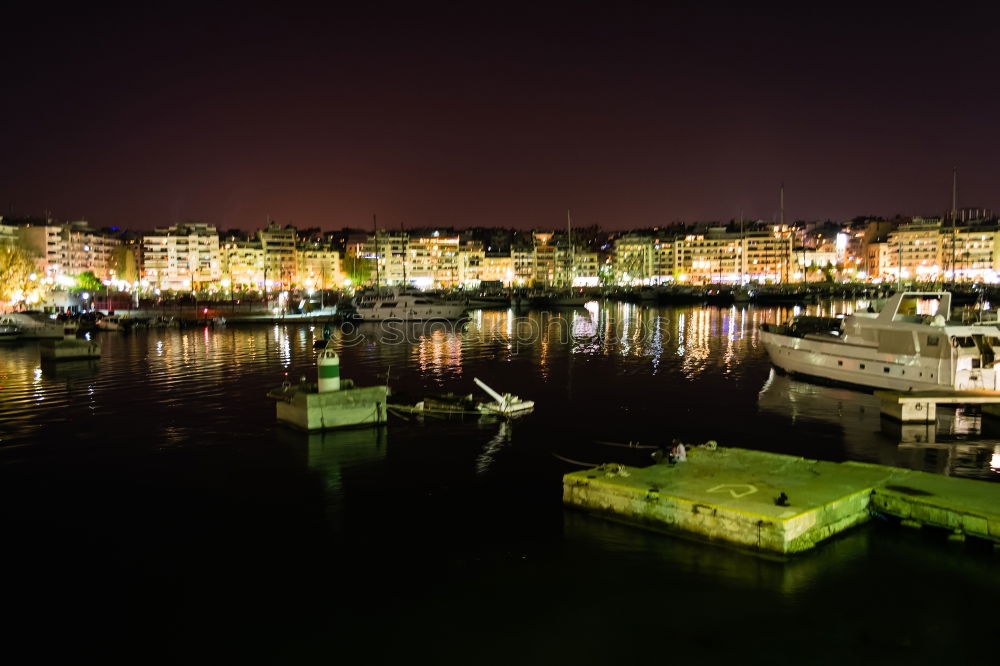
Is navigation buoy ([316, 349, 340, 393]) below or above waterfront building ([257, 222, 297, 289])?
below

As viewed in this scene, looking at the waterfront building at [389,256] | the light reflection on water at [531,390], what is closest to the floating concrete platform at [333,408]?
the light reflection on water at [531,390]

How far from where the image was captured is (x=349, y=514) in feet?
49.1

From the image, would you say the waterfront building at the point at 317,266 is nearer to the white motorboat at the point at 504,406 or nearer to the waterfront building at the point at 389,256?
the waterfront building at the point at 389,256

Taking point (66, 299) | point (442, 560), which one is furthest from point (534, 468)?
point (66, 299)

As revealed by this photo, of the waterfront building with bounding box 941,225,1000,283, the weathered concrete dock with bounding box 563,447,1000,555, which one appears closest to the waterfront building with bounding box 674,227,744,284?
the waterfront building with bounding box 941,225,1000,283

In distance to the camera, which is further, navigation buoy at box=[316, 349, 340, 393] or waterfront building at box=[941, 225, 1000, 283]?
waterfront building at box=[941, 225, 1000, 283]

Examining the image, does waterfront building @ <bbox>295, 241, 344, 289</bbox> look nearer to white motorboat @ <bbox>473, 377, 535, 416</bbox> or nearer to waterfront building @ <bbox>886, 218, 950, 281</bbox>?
waterfront building @ <bbox>886, 218, 950, 281</bbox>

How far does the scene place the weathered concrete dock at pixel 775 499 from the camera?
12016 mm

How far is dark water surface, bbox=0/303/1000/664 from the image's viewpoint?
10008 millimetres

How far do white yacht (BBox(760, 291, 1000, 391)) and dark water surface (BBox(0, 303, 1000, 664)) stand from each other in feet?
9.11

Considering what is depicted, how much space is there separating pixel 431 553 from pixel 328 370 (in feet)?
31.6

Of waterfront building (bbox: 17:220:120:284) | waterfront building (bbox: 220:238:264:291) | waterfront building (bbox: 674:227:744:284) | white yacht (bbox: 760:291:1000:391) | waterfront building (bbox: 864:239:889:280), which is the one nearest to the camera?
white yacht (bbox: 760:291:1000:391)

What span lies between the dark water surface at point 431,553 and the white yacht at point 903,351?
2775 millimetres

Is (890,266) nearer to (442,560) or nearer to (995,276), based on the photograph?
(995,276)
